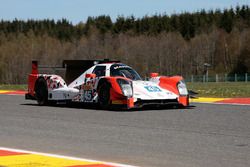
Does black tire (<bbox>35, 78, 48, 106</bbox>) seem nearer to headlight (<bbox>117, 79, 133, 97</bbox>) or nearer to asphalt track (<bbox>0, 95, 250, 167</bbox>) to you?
asphalt track (<bbox>0, 95, 250, 167</bbox>)

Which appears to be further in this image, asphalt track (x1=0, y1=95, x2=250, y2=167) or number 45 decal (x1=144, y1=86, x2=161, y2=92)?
number 45 decal (x1=144, y1=86, x2=161, y2=92)

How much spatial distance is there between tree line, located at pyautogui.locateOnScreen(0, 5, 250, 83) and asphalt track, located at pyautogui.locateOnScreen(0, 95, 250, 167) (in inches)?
3921

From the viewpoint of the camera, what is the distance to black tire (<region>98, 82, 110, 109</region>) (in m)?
18.2

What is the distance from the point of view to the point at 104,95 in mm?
18375

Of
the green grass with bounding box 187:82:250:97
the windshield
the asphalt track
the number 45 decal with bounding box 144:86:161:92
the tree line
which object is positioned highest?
the tree line

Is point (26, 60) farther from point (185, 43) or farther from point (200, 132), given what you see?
point (200, 132)

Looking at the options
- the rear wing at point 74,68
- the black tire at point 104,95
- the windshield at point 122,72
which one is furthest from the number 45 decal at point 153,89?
the rear wing at point 74,68

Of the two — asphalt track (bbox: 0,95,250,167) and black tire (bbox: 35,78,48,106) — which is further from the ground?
black tire (bbox: 35,78,48,106)

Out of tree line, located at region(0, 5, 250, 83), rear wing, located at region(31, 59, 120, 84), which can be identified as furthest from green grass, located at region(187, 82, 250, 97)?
tree line, located at region(0, 5, 250, 83)

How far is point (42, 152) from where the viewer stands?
9664 millimetres

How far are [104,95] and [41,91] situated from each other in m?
3.28

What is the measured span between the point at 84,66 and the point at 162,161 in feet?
38.6

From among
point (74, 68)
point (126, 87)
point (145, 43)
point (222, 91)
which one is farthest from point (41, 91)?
point (145, 43)

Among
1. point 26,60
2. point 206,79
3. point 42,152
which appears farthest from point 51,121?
point 26,60
